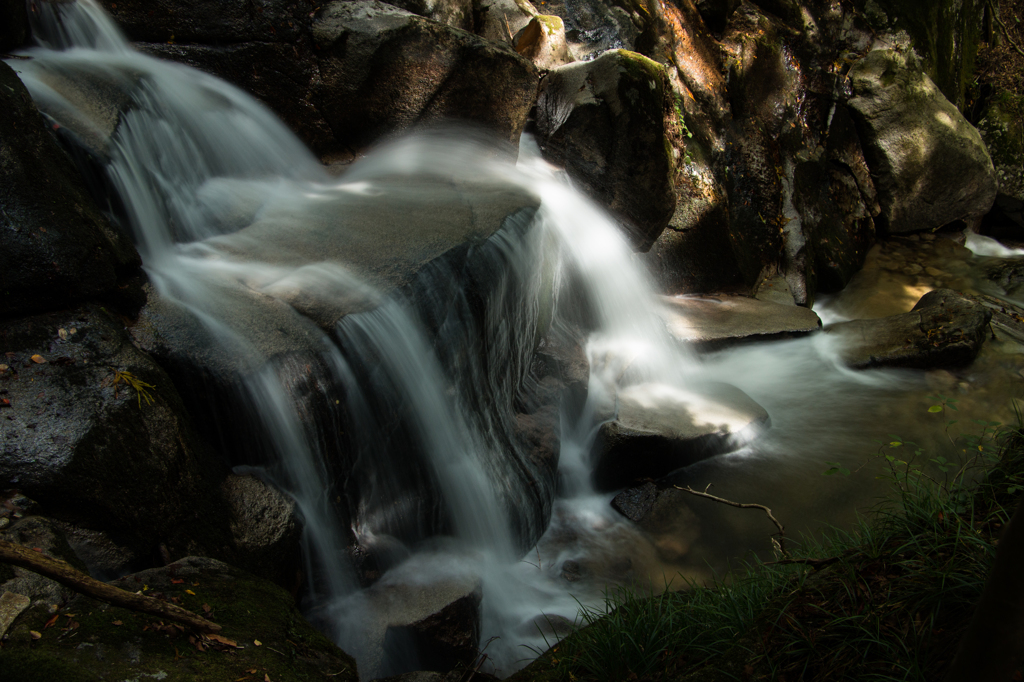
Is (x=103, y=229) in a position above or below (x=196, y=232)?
above

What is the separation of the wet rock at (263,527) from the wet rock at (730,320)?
4657 millimetres

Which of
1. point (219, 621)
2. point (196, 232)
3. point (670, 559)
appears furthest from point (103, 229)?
Result: point (670, 559)

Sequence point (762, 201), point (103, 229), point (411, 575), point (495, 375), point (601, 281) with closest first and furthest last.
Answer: point (103, 229)
point (411, 575)
point (495, 375)
point (601, 281)
point (762, 201)

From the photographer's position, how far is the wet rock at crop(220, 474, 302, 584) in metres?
2.79

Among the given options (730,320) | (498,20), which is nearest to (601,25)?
(498,20)

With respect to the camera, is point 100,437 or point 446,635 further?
point 446,635

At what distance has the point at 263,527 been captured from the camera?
2.87m

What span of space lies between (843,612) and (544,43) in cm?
672

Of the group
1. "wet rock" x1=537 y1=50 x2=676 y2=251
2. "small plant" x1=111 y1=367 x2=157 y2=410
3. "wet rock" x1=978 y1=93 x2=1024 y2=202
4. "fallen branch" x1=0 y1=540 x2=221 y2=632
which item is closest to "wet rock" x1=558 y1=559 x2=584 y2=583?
"fallen branch" x1=0 y1=540 x2=221 y2=632

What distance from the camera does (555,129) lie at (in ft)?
21.6

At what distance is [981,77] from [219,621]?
15.1m

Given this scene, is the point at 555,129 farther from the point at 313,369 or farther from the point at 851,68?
the point at 851,68

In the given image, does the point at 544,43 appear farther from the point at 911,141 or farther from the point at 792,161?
the point at 911,141

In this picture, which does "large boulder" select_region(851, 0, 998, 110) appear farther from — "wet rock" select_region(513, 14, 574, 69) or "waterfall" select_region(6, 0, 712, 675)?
"waterfall" select_region(6, 0, 712, 675)
